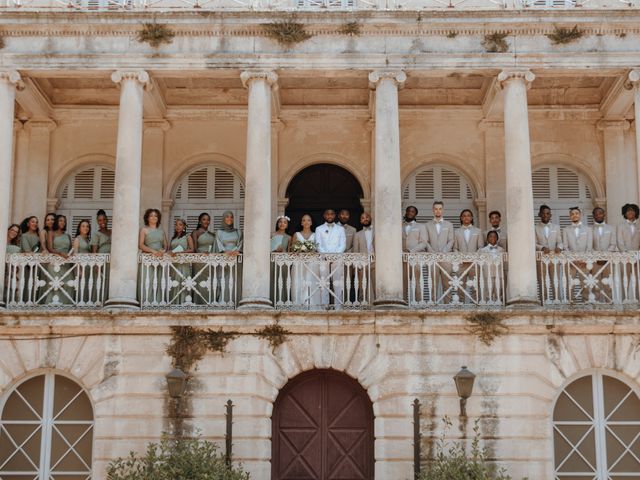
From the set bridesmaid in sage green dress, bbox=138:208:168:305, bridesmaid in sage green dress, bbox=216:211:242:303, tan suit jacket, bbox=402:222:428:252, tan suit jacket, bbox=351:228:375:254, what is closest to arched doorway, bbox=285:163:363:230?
tan suit jacket, bbox=351:228:375:254

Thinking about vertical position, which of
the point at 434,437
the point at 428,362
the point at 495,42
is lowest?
the point at 434,437

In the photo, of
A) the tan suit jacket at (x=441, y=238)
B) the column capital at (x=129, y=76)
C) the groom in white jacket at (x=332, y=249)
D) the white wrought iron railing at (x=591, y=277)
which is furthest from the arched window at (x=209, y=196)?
the white wrought iron railing at (x=591, y=277)

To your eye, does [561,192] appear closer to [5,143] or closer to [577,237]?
[577,237]

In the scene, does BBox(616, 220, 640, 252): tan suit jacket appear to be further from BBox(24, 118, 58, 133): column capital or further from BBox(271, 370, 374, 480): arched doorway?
Result: BBox(24, 118, 58, 133): column capital

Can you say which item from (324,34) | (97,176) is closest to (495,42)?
(324,34)

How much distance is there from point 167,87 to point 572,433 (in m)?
9.98

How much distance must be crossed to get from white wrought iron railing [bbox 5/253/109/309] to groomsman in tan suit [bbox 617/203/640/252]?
9027 mm

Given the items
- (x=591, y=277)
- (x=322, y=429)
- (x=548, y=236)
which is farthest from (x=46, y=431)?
(x=591, y=277)

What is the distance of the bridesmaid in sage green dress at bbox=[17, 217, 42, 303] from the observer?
17.9m

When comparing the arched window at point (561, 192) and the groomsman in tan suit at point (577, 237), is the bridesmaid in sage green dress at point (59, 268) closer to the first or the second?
the groomsman in tan suit at point (577, 237)

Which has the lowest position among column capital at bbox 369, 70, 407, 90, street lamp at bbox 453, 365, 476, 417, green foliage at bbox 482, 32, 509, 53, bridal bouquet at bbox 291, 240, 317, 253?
street lamp at bbox 453, 365, 476, 417

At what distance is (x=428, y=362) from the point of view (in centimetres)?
1720

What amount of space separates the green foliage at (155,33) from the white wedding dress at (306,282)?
4535 millimetres

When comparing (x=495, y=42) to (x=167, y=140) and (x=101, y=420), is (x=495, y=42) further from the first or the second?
(x=101, y=420)
